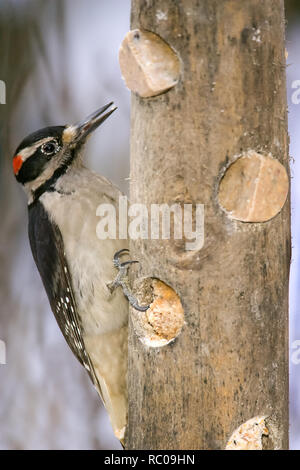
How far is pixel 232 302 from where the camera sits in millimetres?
2252

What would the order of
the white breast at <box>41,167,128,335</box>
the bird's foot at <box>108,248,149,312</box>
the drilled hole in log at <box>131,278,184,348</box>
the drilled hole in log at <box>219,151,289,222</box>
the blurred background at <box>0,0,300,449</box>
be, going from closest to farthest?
the drilled hole in log at <box>219,151,289,222</box>
the drilled hole in log at <box>131,278,184,348</box>
the bird's foot at <box>108,248,149,312</box>
the white breast at <box>41,167,128,335</box>
the blurred background at <box>0,0,300,449</box>

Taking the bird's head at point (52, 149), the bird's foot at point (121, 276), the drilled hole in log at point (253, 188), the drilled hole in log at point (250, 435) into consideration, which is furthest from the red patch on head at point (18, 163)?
the drilled hole in log at point (250, 435)

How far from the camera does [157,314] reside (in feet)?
8.04

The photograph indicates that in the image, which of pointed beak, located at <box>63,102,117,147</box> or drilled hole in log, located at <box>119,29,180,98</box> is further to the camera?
pointed beak, located at <box>63,102,117,147</box>

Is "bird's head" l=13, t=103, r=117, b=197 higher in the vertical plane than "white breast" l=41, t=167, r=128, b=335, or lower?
higher

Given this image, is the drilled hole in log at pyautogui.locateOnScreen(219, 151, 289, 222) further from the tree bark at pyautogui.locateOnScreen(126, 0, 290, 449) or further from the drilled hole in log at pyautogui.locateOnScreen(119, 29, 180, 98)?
the drilled hole in log at pyautogui.locateOnScreen(119, 29, 180, 98)

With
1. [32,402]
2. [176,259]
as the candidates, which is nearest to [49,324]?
[32,402]

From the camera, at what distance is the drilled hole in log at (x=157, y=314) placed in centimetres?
238

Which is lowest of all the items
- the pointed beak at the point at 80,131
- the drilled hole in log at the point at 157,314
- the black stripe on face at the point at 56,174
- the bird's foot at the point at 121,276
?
the drilled hole in log at the point at 157,314

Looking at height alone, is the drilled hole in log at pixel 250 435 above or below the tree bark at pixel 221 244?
below

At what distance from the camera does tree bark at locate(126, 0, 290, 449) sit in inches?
87.9

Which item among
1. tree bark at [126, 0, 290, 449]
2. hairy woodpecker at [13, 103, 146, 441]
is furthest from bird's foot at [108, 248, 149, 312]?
tree bark at [126, 0, 290, 449]

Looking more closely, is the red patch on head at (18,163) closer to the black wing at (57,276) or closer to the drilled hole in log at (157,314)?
the black wing at (57,276)

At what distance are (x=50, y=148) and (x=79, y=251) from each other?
0.55 meters
